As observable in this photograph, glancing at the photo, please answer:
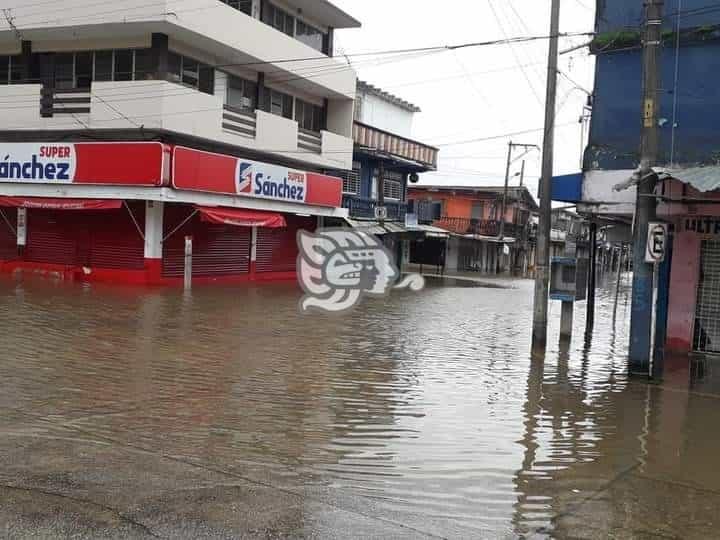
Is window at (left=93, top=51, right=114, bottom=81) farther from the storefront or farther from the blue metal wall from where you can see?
the blue metal wall

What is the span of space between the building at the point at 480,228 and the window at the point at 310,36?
19.1 m

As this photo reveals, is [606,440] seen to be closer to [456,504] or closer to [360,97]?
[456,504]

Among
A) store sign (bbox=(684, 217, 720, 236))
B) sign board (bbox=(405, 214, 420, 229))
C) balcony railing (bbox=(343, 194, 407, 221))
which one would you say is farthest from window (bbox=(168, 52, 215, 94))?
store sign (bbox=(684, 217, 720, 236))

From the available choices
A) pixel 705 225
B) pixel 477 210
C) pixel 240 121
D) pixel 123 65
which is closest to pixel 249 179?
pixel 240 121

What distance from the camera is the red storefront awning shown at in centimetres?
2127

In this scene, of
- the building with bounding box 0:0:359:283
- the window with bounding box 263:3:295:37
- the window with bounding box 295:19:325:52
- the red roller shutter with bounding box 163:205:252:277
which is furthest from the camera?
the window with bounding box 295:19:325:52

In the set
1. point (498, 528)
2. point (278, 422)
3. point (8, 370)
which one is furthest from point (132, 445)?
point (8, 370)

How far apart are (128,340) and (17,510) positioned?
7497mm

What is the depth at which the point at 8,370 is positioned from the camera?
8.94 m

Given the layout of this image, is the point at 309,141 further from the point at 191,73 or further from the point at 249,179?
the point at 191,73

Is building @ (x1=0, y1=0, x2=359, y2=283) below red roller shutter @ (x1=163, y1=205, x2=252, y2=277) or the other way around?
the other way around

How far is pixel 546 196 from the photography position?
13445 millimetres

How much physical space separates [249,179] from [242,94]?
3694 millimetres

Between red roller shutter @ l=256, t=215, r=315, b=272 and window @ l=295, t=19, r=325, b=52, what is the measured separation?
287 inches
